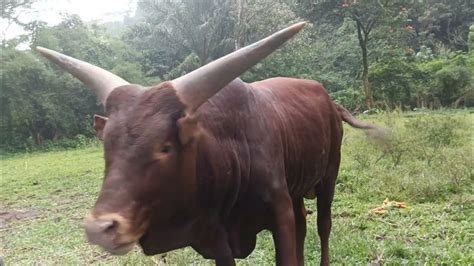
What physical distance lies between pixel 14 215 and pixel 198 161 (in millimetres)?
6468

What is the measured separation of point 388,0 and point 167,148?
1799 centimetres

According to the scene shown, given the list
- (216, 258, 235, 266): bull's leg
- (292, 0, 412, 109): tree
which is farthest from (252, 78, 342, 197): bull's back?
(292, 0, 412, 109): tree

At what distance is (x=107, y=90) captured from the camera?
2.01 meters

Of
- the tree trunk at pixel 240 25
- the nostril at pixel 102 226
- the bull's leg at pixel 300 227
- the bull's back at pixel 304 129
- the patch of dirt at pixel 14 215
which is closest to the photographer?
the nostril at pixel 102 226

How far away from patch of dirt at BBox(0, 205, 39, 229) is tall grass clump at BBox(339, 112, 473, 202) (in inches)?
161

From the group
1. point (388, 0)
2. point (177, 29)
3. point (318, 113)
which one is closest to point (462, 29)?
point (388, 0)

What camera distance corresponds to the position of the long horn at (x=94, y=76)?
2.03m

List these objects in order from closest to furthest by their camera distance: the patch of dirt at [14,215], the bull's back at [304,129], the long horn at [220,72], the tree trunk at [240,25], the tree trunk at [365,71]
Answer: the long horn at [220,72], the bull's back at [304,129], the patch of dirt at [14,215], the tree trunk at [365,71], the tree trunk at [240,25]

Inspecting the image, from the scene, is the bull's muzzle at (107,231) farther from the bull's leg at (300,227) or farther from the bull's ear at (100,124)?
the bull's leg at (300,227)

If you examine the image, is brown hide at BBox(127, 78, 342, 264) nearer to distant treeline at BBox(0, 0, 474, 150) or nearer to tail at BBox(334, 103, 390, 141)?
tail at BBox(334, 103, 390, 141)

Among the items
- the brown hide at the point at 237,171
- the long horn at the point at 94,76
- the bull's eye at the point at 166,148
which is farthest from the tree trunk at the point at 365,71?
the bull's eye at the point at 166,148

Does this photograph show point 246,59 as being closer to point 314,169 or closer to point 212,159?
point 212,159

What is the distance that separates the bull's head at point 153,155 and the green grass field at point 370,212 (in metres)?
2.21

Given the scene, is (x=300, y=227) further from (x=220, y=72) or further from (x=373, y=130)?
(x=220, y=72)
